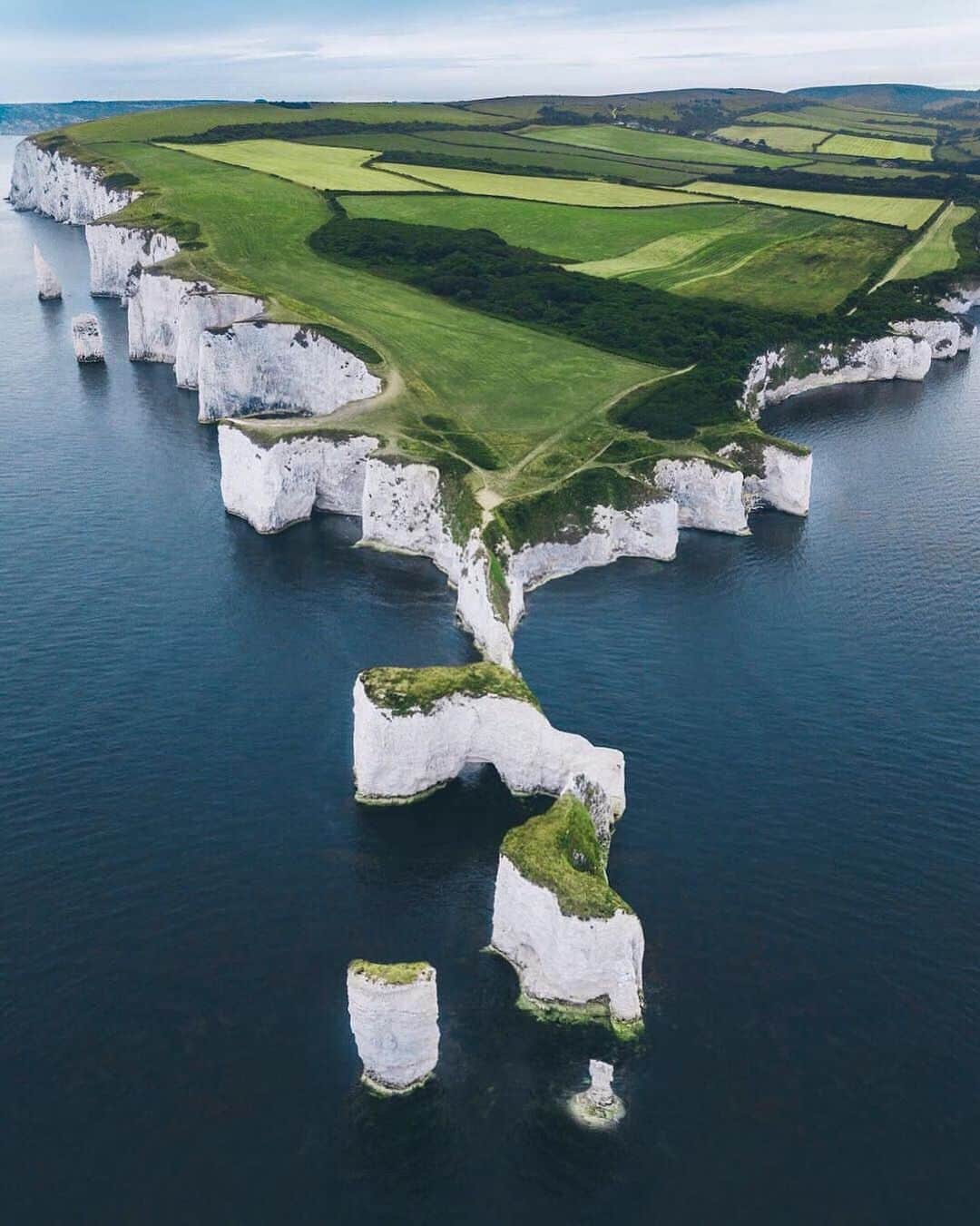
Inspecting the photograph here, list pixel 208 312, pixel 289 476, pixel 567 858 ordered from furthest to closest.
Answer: pixel 208 312
pixel 289 476
pixel 567 858

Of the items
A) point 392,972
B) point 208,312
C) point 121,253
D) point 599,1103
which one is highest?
point 121,253

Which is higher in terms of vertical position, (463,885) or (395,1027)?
(395,1027)

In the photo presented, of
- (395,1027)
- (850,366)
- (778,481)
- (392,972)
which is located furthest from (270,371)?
(395,1027)

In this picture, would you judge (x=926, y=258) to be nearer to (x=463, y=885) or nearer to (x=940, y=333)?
(x=940, y=333)

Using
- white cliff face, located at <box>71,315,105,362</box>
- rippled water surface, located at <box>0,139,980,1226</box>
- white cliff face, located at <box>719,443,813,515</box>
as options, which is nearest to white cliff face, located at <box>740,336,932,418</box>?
white cliff face, located at <box>719,443,813,515</box>

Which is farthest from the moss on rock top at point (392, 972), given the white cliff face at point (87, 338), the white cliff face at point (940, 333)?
the white cliff face at point (940, 333)

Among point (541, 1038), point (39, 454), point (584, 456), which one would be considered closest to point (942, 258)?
point (584, 456)

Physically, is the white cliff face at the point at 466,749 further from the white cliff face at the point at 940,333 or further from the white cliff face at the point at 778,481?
the white cliff face at the point at 940,333

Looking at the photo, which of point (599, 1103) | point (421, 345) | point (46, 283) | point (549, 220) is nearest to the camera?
point (599, 1103)
